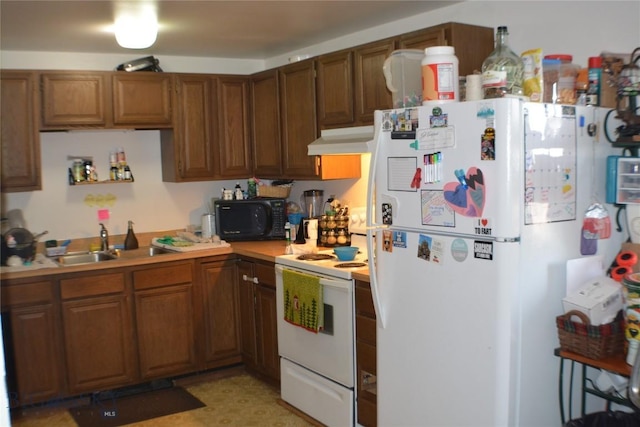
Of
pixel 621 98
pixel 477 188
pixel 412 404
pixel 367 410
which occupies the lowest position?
pixel 367 410

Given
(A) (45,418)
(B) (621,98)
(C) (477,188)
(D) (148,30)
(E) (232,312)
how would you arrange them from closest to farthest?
(C) (477,188) < (B) (621,98) < (D) (148,30) < (A) (45,418) < (E) (232,312)

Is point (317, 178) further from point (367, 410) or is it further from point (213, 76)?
point (367, 410)

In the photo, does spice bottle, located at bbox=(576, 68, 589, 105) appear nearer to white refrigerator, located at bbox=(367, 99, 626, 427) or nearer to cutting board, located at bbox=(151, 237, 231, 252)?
white refrigerator, located at bbox=(367, 99, 626, 427)

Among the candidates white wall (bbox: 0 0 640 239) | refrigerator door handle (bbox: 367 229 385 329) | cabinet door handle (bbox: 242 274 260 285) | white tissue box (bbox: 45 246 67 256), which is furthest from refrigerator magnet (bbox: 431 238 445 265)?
white tissue box (bbox: 45 246 67 256)

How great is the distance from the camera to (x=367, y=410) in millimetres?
3205

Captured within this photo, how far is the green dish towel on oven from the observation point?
134 inches

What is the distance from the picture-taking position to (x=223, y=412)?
3.80m

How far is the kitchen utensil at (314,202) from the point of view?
444 centimetres

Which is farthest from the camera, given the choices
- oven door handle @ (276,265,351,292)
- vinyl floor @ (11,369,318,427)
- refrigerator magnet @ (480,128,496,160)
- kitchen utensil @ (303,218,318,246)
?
kitchen utensil @ (303,218,318,246)

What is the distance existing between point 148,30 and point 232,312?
2.01m

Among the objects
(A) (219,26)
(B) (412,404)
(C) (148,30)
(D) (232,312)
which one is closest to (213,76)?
(A) (219,26)

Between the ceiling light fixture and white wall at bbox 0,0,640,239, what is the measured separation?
4.01 feet

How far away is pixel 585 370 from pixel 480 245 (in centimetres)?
78

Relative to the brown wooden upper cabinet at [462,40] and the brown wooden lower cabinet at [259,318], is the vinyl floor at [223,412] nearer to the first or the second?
the brown wooden lower cabinet at [259,318]
